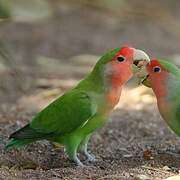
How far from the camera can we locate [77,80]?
6707 mm

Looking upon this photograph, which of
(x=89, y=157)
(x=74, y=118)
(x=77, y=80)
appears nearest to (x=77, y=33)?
(x=77, y=80)

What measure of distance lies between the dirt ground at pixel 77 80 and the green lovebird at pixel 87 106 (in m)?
0.20

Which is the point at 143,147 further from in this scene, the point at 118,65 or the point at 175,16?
the point at 175,16

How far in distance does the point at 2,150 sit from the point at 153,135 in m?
1.28

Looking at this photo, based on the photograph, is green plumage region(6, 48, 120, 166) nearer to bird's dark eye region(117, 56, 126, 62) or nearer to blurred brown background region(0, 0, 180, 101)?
bird's dark eye region(117, 56, 126, 62)

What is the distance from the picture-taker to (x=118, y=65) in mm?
3699

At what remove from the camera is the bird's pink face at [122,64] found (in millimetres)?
3688

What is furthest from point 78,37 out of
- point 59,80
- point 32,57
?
point 59,80

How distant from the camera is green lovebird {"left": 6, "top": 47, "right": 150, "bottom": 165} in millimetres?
3693

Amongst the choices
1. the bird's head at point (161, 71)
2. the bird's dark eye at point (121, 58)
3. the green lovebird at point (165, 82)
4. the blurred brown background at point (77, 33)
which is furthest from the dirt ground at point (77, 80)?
the bird's dark eye at point (121, 58)

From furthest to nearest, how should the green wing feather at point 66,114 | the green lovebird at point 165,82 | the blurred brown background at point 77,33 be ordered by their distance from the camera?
the blurred brown background at point 77,33 < the green lovebird at point 165,82 < the green wing feather at point 66,114

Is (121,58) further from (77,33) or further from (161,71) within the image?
(77,33)

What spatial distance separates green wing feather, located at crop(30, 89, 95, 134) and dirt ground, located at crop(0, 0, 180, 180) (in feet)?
0.79

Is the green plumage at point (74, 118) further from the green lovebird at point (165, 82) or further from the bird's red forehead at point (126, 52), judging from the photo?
the green lovebird at point (165, 82)
